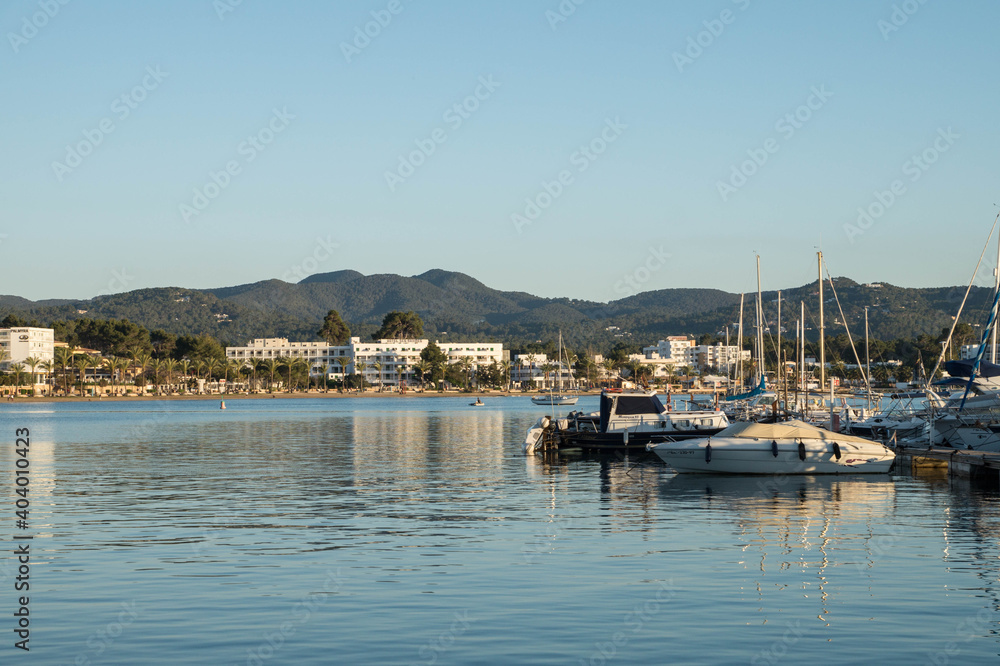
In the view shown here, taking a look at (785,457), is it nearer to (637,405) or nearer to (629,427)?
(629,427)

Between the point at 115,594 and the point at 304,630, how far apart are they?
531 centimetres

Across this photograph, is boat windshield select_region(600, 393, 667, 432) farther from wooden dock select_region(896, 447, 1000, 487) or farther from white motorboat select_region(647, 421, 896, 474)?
white motorboat select_region(647, 421, 896, 474)

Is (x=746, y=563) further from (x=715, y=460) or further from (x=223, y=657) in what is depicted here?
(x=715, y=460)

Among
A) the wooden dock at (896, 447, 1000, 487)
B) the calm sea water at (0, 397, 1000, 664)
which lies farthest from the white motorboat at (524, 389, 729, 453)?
the calm sea water at (0, 397, 1000, 664)

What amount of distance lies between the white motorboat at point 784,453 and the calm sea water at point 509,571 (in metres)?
0.97

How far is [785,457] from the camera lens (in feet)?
150

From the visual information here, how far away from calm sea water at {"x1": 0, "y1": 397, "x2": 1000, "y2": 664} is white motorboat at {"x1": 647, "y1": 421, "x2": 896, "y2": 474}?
969 millimetres

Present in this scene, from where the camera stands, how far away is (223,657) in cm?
1594

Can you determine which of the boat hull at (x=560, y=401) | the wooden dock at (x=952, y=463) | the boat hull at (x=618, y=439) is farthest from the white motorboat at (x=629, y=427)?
the boat hull at (x=560, y=401)

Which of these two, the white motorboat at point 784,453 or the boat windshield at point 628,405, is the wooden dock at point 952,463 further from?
the boat windshield at point 628,405

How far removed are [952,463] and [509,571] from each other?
30.5 metres

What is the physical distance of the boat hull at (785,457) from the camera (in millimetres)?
45562

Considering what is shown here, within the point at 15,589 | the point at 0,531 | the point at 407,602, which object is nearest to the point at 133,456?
the point at 0,531

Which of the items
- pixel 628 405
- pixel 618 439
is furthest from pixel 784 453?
pixel 628 405
